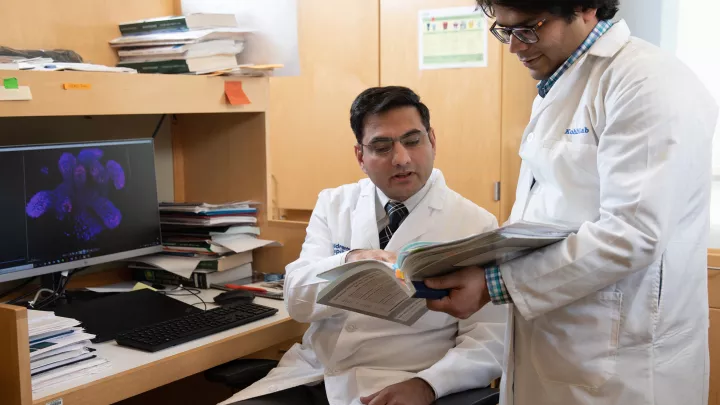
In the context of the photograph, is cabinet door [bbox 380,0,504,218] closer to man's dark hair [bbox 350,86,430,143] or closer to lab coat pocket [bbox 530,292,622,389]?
man's dark hair [bbox 350,86,430,143]

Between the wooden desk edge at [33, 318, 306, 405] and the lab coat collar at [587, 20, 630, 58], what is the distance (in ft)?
3.52

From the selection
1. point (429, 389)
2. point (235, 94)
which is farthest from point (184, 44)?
point (429, 389)

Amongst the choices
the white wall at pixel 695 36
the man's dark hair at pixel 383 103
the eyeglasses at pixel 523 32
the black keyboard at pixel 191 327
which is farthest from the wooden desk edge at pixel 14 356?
the white wall at pixel 695 36

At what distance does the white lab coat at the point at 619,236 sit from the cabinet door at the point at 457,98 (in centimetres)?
143

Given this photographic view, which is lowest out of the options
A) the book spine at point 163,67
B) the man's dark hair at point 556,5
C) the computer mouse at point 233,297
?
the computer mouse at point 233,297

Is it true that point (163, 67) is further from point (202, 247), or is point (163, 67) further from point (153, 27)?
point (202, 247)

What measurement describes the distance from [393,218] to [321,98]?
132 cm

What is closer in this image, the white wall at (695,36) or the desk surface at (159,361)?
the desk surface at (159,361)

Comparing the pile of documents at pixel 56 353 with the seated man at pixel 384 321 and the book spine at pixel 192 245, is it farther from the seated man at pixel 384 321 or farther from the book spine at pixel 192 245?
the book spine at pixel 192 245

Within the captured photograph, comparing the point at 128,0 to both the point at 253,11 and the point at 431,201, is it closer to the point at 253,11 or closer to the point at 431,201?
the point at 253,11

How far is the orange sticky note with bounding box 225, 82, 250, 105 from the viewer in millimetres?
2363

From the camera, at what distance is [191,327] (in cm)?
195

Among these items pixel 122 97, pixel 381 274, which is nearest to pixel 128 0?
pixel 122 97

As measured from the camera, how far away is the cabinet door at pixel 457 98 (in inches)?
113
